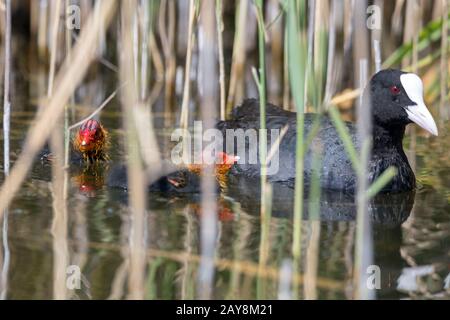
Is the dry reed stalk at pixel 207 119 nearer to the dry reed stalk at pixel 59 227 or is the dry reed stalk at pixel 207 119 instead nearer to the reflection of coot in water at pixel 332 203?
the dry reed stalk at pixel 59 227

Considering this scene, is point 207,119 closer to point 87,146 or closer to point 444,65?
point 87,146

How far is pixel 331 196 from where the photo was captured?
4.93 metres

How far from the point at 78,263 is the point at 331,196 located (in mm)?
1772

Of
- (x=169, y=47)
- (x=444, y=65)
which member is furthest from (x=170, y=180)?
(x=444, y=65)

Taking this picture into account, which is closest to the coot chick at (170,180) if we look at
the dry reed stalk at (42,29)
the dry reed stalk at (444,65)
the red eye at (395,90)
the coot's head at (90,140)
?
the coot's head at (90,140)

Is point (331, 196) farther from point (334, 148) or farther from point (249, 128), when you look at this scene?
point (249, 128)

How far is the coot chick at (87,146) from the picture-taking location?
521cm

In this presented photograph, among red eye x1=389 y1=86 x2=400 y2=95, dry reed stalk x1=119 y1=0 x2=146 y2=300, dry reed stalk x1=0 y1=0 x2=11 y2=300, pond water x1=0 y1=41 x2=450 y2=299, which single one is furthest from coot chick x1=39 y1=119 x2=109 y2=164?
dry reed stalk x1=119 y1=0 x2=146 y2=300

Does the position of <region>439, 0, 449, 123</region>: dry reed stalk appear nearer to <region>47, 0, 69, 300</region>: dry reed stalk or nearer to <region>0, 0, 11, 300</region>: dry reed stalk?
<region>47, 0, 69, 300</region>: dry reed stalk

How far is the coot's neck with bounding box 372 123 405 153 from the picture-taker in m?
5.12

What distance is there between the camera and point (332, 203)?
4.77 meters

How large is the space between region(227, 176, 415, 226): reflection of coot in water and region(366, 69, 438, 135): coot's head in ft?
1.36

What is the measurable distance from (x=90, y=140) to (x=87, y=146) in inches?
1.6
